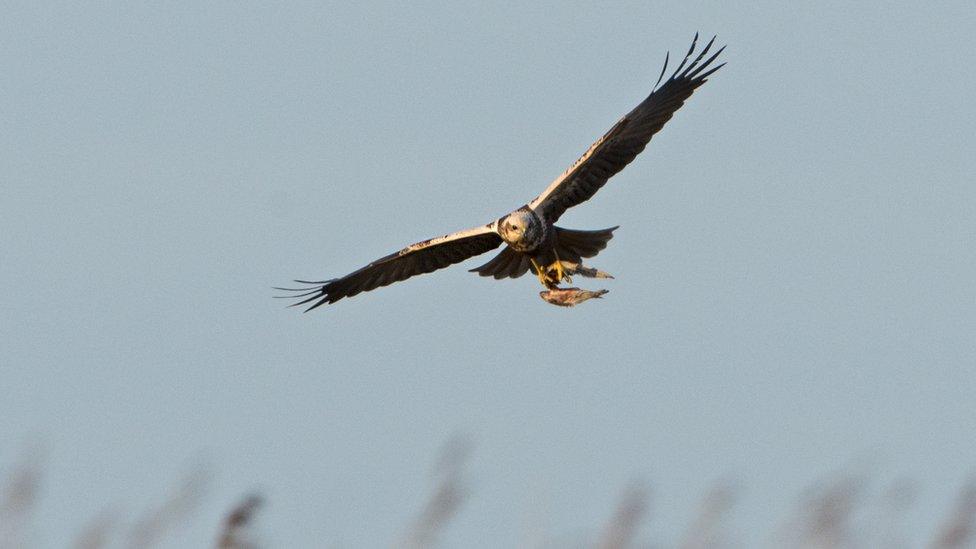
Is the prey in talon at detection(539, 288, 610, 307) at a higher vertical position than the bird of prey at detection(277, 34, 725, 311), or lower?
lower

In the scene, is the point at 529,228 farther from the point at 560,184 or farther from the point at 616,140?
the point at 616,140

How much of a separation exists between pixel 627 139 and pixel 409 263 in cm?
164

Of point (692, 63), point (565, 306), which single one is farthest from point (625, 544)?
point (692, 63)

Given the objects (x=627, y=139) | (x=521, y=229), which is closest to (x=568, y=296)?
(x=521, y=229)

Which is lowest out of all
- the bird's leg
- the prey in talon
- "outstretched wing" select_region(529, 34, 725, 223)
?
the prey in talon

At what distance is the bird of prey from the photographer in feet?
25.6

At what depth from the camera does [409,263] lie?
28.7 ft

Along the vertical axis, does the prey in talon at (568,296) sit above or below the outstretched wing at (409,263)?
below

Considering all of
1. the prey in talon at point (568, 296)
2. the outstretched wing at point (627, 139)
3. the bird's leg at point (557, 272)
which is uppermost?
the outstretched wing at point (627, 139)

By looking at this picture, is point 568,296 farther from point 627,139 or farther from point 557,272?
point 627,139

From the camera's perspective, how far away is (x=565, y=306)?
7168 mm

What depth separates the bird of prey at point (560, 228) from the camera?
781 cm

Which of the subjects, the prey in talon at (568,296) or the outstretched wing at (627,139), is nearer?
the prey in talon at (568,296)

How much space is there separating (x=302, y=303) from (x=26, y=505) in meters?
Result: 4.85
